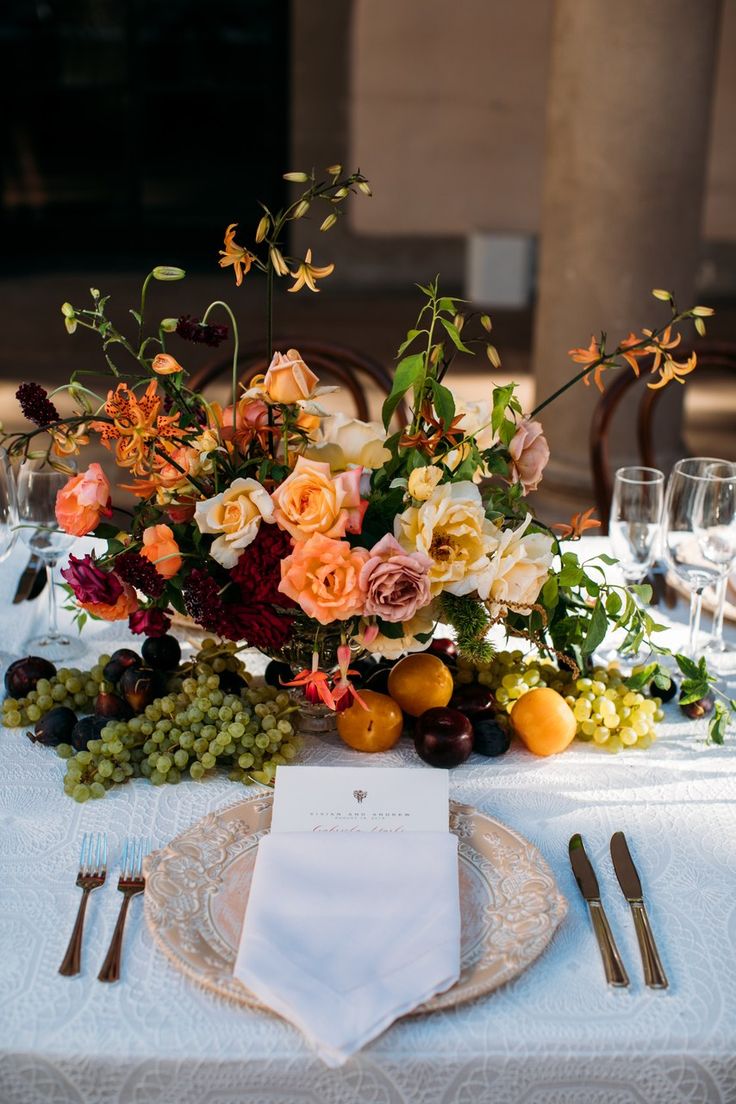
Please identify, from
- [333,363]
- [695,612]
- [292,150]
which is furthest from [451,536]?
[292,150]

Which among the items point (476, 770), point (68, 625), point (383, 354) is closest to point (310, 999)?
point (476, 770)

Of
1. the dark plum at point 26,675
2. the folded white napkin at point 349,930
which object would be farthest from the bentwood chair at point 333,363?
the folded white napkin at point 349,930

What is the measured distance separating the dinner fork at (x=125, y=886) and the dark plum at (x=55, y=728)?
20 cm

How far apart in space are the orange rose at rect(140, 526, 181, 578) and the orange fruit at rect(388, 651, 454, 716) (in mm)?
286

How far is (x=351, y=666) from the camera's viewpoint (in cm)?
136

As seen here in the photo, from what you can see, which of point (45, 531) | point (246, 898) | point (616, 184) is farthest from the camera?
point (616, 184)

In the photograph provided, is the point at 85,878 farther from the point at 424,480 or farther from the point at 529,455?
the point at 529,455

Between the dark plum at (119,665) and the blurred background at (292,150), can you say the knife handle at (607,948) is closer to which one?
the dark plum at (119,665)

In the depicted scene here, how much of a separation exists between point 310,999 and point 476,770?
1.38ft

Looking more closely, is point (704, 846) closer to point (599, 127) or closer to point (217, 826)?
point (217, 826)

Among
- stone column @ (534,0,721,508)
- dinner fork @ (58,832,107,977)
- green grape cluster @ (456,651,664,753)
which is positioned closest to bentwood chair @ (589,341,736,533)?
green grape cluster @ (456,651,664,753)

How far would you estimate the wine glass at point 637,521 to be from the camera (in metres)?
1.54

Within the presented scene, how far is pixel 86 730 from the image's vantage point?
1.29 m

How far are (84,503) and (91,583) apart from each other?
3.1 inches
